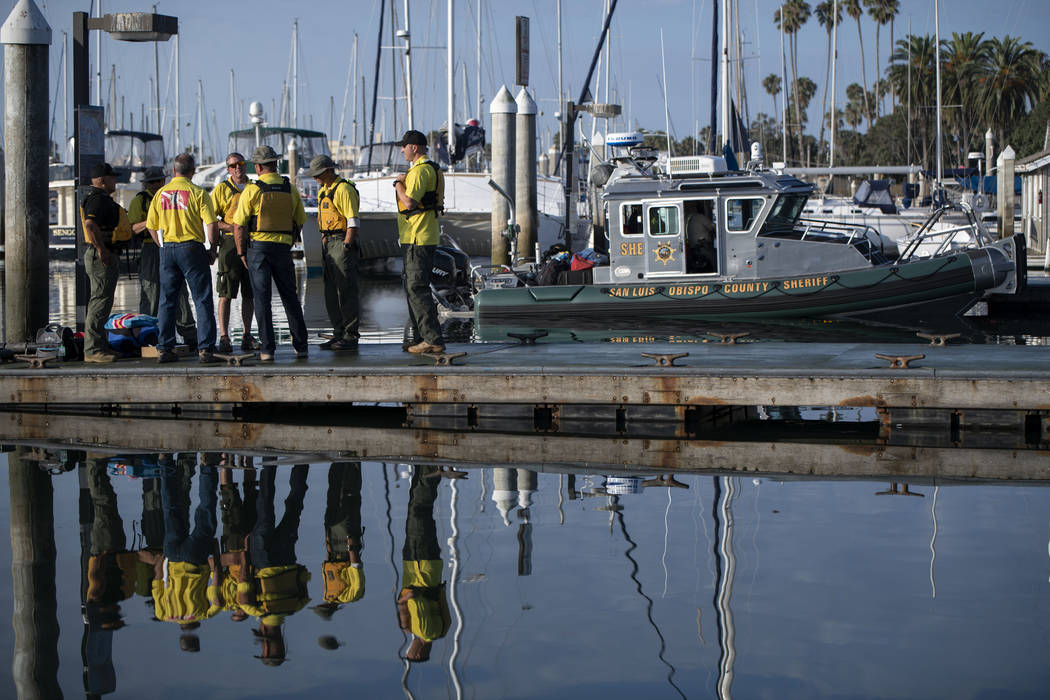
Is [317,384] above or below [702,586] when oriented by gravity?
above

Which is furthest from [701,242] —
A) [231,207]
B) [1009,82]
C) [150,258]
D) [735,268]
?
[1009,82]

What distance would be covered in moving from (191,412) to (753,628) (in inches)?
243

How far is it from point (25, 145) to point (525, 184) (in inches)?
545

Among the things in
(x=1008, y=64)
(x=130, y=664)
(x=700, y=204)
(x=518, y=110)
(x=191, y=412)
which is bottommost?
(x=130, y=664)

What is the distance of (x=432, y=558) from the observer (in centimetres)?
565

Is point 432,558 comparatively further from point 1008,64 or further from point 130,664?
point 1008,64

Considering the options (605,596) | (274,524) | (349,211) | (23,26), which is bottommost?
(605,596)

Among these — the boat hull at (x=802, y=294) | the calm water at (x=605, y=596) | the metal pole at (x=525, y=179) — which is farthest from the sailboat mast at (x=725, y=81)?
the calm water at (x=605, y=596)

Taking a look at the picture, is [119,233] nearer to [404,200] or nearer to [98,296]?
[98,296]

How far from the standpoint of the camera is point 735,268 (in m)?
15.3

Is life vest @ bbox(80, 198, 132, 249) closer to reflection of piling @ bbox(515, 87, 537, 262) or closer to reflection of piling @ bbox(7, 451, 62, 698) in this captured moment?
reflection of piling @ bbox(7, 451, 62, 698)

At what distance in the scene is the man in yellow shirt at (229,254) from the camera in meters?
9.41

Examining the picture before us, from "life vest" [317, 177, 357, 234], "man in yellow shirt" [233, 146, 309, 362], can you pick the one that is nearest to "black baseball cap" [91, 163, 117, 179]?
"man in yellow shirt" [233, 146, 309, 362]

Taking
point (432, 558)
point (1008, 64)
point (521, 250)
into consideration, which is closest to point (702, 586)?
point (432, 558)
